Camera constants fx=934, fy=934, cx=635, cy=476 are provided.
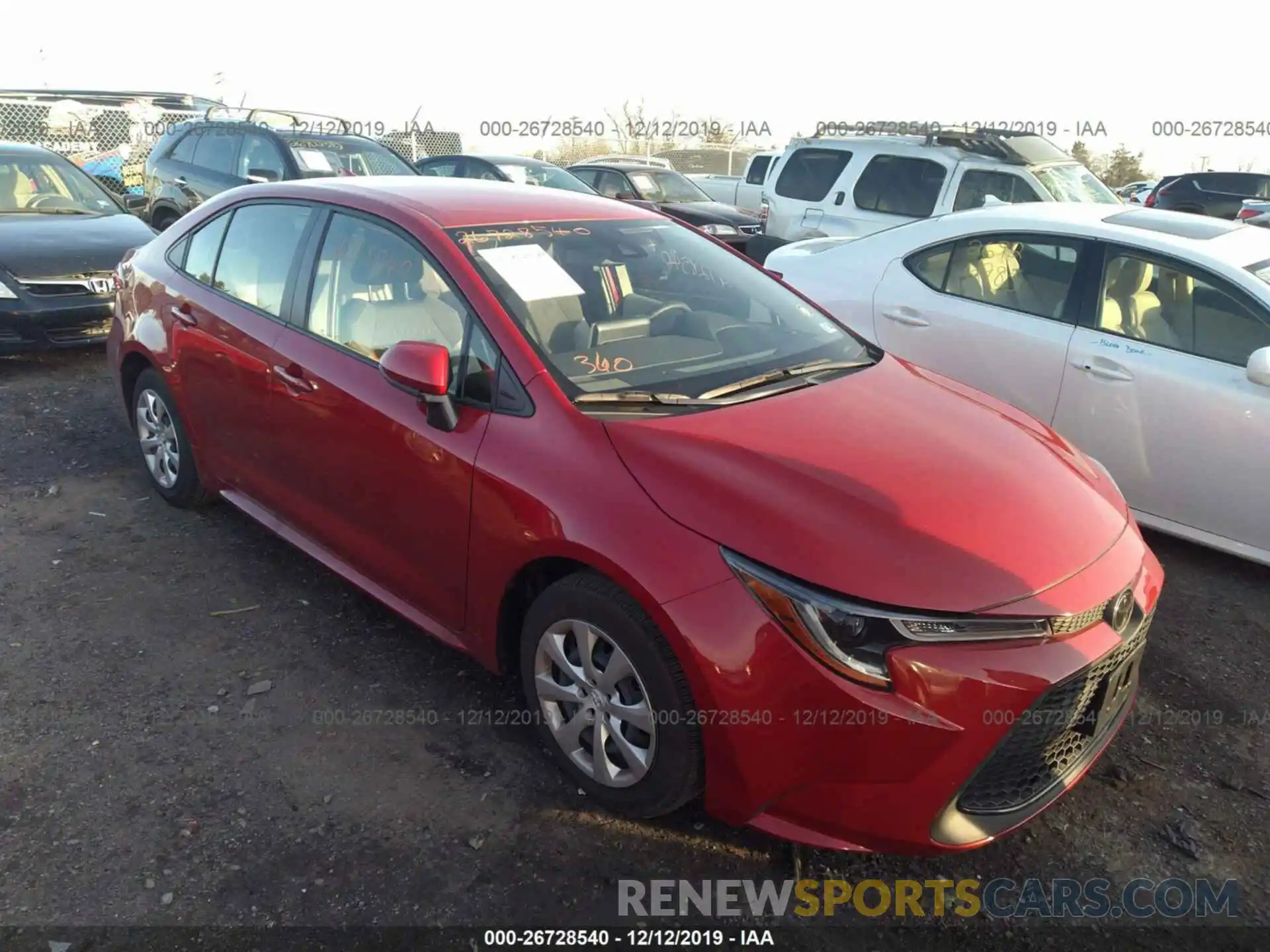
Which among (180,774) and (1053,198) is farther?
(1053,198)

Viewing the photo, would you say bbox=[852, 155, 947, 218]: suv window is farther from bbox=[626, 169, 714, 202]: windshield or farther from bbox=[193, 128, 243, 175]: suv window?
bbox=[193, 128, 243, 175]: suv window

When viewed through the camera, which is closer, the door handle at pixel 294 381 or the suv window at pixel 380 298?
the suv window at pixel 380 298

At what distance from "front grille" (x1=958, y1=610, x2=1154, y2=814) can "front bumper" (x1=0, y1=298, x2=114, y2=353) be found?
617 cm

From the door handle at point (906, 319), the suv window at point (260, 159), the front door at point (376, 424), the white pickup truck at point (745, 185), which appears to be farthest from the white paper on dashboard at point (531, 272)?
the white pickup truck at point (745, 185)

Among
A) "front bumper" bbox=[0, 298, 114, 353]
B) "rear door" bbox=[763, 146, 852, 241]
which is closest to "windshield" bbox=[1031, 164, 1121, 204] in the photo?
"rear door" bbox=[763, 146, 852, 241]

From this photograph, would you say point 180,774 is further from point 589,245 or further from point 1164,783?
point 1164,783

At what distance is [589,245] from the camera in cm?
342

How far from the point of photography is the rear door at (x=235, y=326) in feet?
12.0

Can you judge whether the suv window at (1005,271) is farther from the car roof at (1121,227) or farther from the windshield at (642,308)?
the windshield at (642,308)

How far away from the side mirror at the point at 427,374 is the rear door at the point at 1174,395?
3200mm

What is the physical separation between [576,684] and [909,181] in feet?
26.6

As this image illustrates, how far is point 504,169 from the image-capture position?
1259 centimetres

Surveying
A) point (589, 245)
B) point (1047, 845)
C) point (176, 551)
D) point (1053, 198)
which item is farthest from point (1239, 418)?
point (1053, 198)

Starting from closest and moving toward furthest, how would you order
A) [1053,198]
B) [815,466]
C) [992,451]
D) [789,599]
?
[789,599], [815,466], [992,451], [1053,198]
